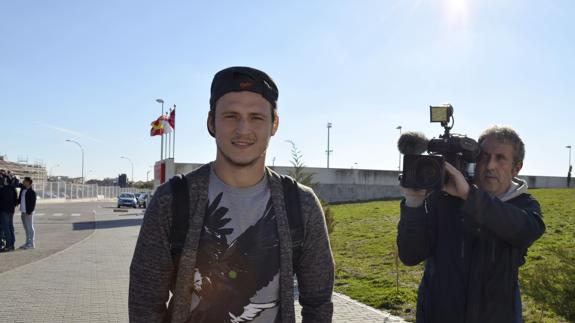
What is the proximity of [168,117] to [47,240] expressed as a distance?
33.9ft

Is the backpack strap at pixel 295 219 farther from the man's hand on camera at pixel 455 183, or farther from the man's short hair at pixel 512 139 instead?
the man's short hair at pixel 512 139

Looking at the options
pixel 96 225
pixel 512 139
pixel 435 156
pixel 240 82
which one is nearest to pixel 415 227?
pixel 435 156

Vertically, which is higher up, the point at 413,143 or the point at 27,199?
the point at 413,143

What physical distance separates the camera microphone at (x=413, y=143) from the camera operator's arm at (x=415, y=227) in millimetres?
214

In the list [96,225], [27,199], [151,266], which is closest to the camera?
[151,266]

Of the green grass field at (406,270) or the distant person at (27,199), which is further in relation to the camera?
the distant person at (27,199)

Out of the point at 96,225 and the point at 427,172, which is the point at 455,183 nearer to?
the point at 427,172

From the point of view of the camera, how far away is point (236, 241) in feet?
7.23

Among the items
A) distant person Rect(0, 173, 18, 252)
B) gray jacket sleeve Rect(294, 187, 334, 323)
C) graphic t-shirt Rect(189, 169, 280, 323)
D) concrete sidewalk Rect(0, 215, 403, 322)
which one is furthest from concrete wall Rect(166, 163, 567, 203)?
graphic t-shirt Rect(189, 169, 280, 323)

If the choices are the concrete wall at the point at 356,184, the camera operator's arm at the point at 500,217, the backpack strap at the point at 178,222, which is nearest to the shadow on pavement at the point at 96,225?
the concrete wall at the point at 356,184

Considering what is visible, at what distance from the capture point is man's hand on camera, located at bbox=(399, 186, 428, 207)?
9.53 feet

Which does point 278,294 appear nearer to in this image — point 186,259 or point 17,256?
point 186,259

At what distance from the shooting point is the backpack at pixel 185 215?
215cm

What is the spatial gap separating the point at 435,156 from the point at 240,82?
110 centimetres
